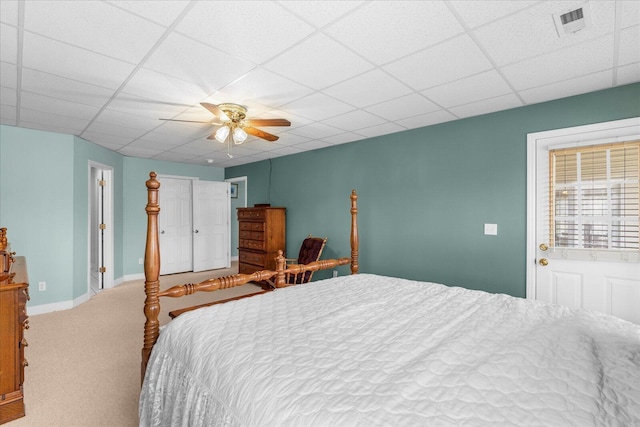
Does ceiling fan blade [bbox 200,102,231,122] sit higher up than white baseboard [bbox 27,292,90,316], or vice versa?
ceiling fan blade [bbox 200,102,231,122]

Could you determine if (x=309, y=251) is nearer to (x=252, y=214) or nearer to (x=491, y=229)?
(x=252, y=214)

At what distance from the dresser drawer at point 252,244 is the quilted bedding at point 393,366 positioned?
3442mm

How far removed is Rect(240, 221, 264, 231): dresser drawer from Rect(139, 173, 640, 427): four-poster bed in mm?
3398

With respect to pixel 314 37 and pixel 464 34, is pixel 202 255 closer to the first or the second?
pixel 314 37

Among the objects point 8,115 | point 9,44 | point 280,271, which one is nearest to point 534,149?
point 280,271

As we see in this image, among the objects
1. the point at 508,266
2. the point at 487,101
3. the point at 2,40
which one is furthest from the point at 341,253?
the point at 2,40

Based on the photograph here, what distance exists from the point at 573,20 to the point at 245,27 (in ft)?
6.05

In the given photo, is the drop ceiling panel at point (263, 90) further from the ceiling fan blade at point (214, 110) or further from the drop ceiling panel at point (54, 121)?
the drop ceiling panel at point (54, 121)

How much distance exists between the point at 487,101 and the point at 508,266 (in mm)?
1661

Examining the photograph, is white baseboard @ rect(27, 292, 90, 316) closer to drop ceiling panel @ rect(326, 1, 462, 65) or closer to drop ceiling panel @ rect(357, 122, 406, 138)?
drop ceiling panel @ rect(357, 122, 406, 138)

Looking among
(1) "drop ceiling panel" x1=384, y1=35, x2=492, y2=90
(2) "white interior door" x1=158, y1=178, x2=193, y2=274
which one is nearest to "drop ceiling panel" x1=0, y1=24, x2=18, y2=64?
(1) "drop ceiling panel" x1=384, y1=35, x2=492, y2=90

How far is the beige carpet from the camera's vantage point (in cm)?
209

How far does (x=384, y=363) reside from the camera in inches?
46.6

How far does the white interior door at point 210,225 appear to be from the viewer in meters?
6.73
